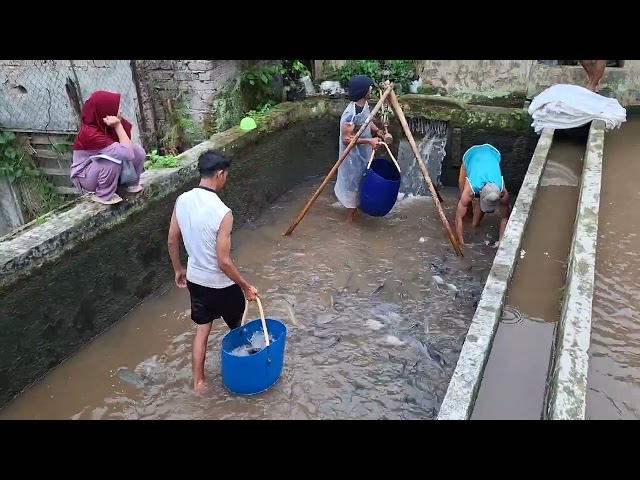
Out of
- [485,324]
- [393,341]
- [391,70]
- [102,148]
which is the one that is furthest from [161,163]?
[391,70]

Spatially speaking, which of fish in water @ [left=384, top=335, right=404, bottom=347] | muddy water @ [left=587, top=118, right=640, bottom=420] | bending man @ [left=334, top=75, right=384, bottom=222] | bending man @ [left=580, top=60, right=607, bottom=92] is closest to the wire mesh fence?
bending man @ [left=334, top=75, right=384, bottom=222]

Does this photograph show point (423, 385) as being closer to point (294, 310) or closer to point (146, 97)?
point (294, 310)

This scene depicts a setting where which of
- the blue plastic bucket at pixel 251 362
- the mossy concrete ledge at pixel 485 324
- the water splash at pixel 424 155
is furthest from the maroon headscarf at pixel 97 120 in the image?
the water splash at pixel 424 155

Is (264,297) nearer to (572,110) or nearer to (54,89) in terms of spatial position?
(54,89)

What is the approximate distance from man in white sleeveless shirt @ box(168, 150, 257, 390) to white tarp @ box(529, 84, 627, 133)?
469 cm

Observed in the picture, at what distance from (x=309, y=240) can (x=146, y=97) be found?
2804mm

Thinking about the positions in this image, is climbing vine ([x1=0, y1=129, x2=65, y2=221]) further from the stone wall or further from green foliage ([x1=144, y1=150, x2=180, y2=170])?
green foliage ([x1=144, y1=150, x2=180, y2=170])

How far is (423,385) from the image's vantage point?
4.30m

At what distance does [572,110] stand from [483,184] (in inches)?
74.9

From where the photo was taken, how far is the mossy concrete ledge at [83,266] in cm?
414

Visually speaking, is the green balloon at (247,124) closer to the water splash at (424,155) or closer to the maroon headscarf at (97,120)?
the water splash at (424,155)

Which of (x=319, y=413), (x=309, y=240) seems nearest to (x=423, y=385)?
(x=319, y=413)

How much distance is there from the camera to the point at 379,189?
6.38 meters

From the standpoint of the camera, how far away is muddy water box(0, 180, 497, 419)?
4.14 meters
